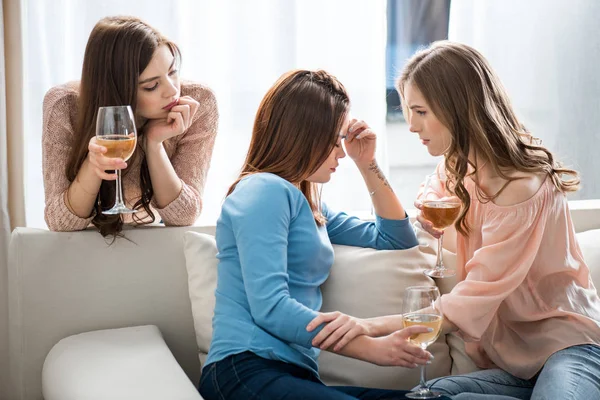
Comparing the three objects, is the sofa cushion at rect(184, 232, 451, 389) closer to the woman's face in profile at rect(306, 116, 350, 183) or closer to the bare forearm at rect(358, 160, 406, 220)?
the bare forearm at rect(358, 160, 406, 220)

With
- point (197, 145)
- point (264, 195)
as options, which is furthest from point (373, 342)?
point (197, 145)

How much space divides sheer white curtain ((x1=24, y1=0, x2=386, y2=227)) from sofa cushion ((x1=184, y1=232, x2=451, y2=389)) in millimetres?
702

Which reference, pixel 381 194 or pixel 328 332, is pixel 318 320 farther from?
pixel 381 194

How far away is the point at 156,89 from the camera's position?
2.37m

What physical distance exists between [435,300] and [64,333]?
117 cm

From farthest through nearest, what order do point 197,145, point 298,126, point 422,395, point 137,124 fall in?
point 197,145 < point 137,124 < point 298,126 < point 422,395

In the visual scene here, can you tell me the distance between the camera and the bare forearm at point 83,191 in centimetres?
230

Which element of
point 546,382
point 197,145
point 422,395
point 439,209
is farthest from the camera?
point 197,145

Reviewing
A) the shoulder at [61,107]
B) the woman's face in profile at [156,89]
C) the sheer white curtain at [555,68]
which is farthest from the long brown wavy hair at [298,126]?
the sheer white curtain at [555,68]

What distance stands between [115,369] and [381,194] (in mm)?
887

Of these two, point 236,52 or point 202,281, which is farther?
point 236,52

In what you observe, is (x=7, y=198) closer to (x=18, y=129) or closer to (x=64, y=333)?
(x=18, y=129)

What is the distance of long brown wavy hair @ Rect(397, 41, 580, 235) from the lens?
213 centimetres


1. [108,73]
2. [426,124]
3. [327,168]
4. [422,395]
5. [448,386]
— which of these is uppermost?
[108,73]
